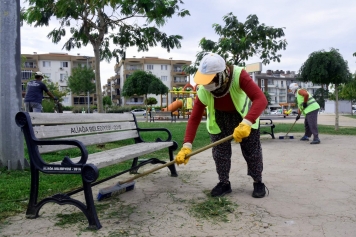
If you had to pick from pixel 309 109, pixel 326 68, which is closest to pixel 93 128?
pixel 309 109

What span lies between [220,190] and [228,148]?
0.47 m

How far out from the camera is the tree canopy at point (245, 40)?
10.6m

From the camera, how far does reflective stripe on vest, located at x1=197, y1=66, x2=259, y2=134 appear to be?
351cm

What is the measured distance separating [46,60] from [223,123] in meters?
72.6

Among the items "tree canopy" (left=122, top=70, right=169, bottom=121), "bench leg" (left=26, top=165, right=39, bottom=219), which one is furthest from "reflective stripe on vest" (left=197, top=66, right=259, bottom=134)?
"tree canopy" (left=122, top=70, right=169, bottom=121)

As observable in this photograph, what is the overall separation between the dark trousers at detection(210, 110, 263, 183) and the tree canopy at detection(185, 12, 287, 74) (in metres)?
A: 6.83

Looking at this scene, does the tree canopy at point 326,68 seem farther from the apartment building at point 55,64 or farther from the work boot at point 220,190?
the apartment building at point 55,64

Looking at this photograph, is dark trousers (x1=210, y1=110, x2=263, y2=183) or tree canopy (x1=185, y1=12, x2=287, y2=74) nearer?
dark trousers (x1=210, y1=110, x2=263, y2=183)

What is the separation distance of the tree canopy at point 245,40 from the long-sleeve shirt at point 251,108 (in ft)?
22.6

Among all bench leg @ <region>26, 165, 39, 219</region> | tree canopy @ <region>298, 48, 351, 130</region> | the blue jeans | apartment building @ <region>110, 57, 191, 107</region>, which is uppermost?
apartment building @ <region>110, 57, 191, 107</region>

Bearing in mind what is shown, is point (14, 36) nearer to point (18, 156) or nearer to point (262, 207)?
point (18, 156)

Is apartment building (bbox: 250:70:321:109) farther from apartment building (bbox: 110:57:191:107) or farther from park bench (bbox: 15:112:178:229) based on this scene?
park bench (bbox: 15:112:178:229)

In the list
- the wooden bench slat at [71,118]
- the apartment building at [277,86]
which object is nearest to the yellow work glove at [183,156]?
the wooden bench slat at [71,118]

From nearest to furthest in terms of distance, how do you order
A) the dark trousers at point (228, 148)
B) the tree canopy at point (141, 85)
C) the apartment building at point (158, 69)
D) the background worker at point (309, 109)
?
the dark trousers at point (228, 148) → the background worker at point (309, 109) → the tree canopy at point (141, 85) → the apartment building at point (158, 69)
